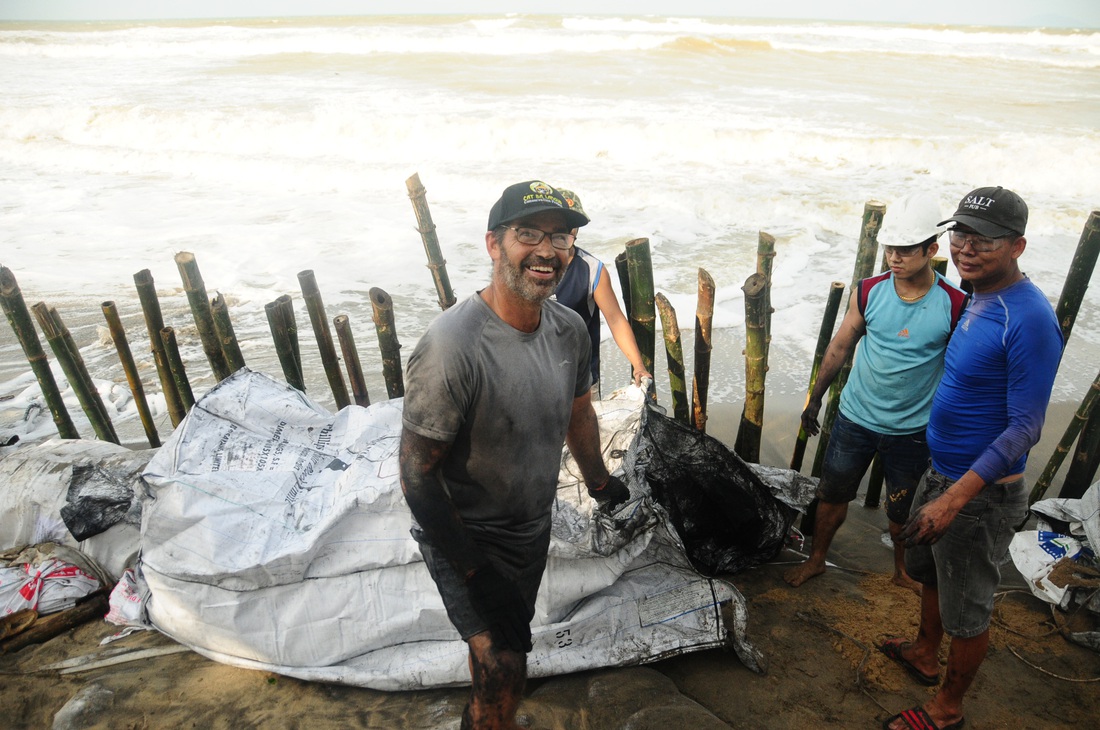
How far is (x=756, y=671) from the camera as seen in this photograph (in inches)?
110

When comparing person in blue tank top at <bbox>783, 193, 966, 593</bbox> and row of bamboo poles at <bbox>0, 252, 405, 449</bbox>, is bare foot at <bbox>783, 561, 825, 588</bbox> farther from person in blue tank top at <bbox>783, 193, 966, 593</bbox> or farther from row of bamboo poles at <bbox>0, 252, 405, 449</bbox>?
row of bamboo poles at <bbox>0, 252, 405, 449</bbox>

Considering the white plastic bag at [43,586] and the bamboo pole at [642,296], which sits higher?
the bamboo pole at [642,296]

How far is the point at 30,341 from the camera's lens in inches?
162

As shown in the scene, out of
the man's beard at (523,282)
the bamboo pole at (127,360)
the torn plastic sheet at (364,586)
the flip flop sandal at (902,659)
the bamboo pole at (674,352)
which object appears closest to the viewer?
the man's beard at (523,282)

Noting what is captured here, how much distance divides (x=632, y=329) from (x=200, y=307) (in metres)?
2.50

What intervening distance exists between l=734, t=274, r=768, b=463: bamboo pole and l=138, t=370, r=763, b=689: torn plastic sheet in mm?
1212

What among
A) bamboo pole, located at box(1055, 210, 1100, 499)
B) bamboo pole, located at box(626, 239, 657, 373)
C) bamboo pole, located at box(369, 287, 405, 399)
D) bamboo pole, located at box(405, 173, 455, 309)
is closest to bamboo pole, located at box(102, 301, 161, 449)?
bamboo pole, located at box(369, 287, 405, 399)

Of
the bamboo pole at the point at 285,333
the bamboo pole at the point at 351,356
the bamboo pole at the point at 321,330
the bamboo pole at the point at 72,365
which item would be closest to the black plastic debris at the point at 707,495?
the bamboo pole at the point at 351,356

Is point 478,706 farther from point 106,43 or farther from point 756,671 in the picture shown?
point 106,43

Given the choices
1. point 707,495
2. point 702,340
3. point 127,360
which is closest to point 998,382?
point 707,495

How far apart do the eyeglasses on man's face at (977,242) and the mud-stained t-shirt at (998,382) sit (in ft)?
0.52

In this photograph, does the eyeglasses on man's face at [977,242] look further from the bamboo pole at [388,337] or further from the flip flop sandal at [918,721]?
the bamboo pole at [388,337]

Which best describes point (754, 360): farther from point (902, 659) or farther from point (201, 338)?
point (201, 338)

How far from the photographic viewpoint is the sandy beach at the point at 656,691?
2.57 meters
